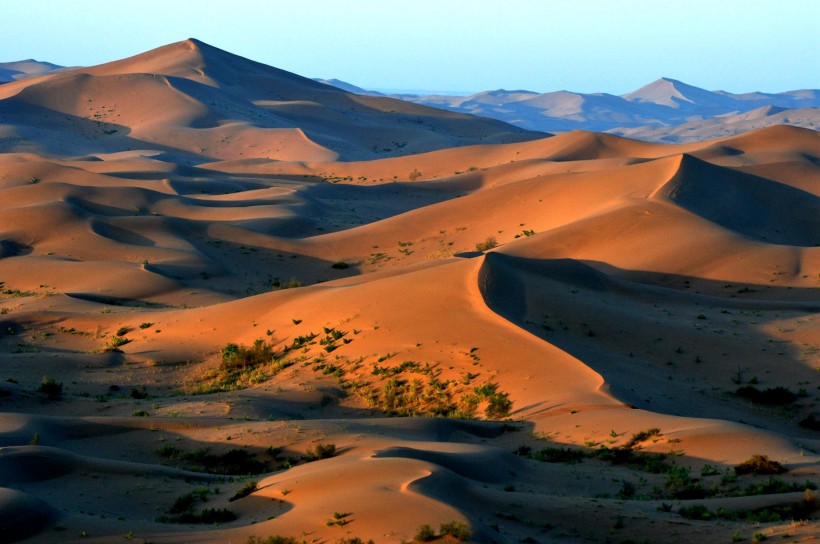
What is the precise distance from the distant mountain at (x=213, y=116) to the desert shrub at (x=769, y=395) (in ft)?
193

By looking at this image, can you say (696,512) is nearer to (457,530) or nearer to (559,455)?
(457,530)

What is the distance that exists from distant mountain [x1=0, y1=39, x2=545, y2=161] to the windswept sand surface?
25.1 m

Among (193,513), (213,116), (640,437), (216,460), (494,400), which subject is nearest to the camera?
(193,513)

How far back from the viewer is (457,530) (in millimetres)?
9227

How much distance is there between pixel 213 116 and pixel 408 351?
68.6m

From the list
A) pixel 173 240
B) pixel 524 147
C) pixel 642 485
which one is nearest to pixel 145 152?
pixel 524 147

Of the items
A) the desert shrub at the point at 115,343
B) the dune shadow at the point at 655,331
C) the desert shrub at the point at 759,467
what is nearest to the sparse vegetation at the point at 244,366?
the desert shrub at the point at 115,343

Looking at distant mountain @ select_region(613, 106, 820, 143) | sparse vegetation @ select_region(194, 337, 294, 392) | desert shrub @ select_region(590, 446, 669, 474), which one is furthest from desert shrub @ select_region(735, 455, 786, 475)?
distant mountain @ select_region(613, 106, 820, 143)

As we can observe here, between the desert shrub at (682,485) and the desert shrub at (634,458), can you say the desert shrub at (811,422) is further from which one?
the desert shrub at (682,485)

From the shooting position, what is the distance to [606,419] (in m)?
16.2

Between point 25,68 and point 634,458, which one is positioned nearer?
point 634,458

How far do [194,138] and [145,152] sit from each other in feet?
28.5

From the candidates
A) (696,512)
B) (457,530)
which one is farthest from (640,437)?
(457,530)

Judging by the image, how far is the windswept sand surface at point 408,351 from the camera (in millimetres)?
11078
